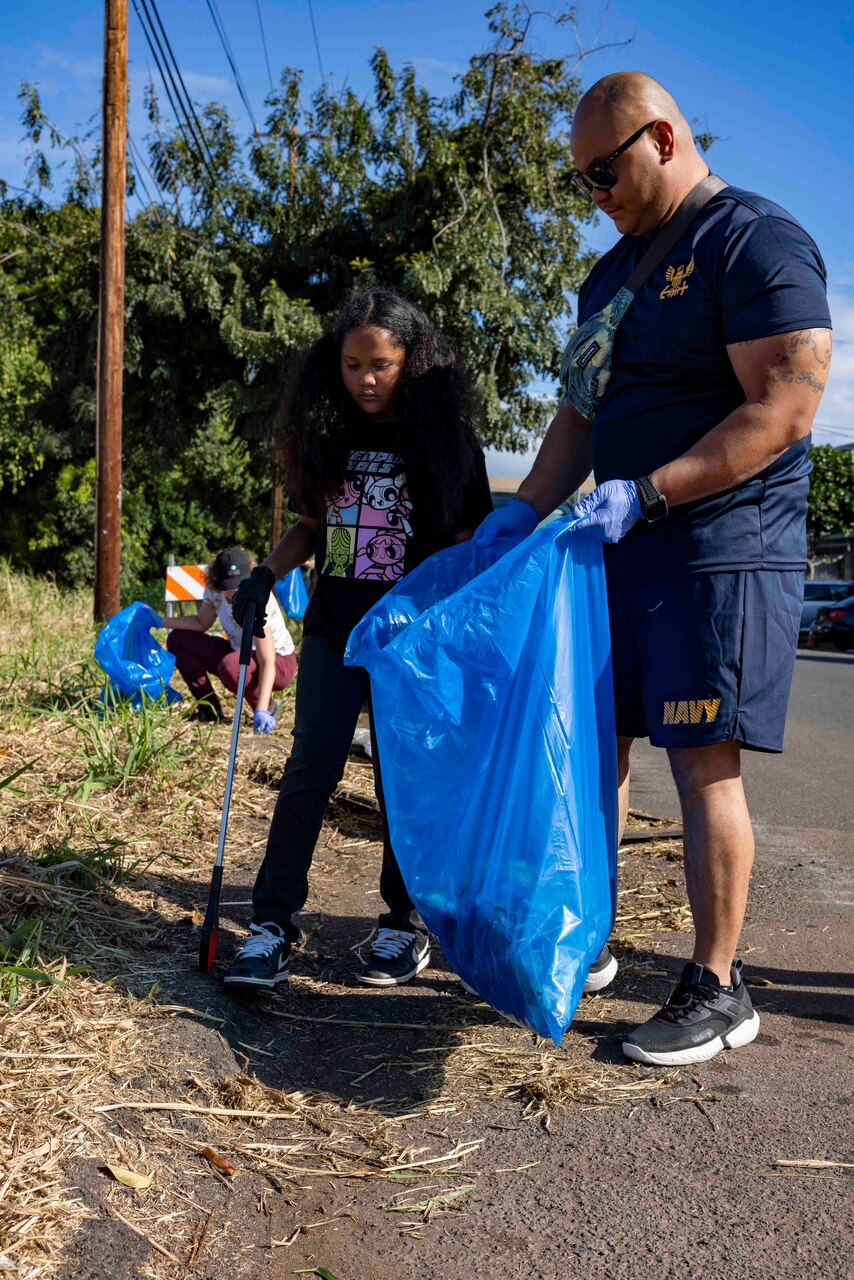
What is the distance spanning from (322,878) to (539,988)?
1.94 meters

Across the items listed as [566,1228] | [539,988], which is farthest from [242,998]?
[566,1228]

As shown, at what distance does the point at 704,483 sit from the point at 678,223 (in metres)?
0.64

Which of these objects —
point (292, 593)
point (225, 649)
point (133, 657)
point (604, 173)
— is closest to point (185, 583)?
point (292, 593)

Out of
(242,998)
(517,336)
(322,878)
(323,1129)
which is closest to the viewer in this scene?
(323,1129)

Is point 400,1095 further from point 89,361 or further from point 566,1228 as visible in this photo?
point 89,361

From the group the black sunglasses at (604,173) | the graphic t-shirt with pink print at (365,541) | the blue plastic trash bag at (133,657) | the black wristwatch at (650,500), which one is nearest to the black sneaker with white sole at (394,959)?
the graphic t-shirt with pink print at (365,541)

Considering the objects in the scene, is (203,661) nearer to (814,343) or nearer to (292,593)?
(292,593)

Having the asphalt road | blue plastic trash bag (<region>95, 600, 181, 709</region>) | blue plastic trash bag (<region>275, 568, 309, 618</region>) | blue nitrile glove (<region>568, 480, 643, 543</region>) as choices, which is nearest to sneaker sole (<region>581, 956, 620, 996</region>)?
blue nitrile glove (<region>568, 480, 643, 543</region>)

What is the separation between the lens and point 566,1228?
6.54ft

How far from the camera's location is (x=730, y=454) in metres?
2.51

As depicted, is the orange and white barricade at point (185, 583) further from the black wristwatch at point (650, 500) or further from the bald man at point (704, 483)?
the black wristwatch at point (650, 500)

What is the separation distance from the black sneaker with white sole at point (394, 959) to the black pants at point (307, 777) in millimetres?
241

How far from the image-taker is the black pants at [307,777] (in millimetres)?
3012

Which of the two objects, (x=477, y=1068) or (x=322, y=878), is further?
(x=322, y=878)
